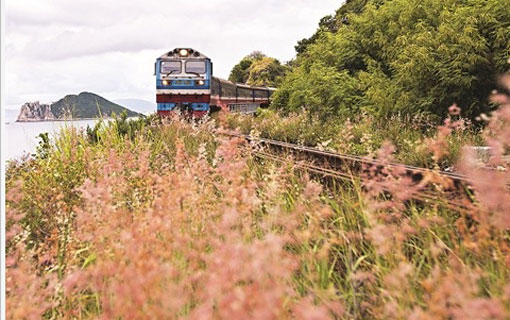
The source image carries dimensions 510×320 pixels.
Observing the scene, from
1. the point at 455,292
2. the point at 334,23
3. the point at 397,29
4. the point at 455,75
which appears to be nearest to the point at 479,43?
the point at 455,75

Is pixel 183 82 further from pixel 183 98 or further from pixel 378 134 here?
pixel 378 134

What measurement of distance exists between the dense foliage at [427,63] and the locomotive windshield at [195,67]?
579cm

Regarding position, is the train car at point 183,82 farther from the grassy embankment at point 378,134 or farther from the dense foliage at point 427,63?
the dense foliage at point 427,63

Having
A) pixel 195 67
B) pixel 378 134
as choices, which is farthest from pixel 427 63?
pixel 195 67

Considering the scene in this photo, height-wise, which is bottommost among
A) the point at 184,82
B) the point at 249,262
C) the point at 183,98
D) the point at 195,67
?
the point at 249,262

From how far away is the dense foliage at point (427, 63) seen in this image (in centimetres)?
972

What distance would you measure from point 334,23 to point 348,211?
27014mm

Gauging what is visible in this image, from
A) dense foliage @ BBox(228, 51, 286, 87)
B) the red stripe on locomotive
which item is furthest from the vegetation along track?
dense foliage @ BBox(228, 51, 286, 87)

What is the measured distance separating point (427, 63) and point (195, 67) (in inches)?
474

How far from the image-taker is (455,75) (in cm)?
979

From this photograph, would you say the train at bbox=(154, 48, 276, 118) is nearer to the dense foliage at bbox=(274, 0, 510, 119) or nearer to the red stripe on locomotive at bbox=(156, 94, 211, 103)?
the red stripe on locomotive at bbox=(156, 94, 211, 103)

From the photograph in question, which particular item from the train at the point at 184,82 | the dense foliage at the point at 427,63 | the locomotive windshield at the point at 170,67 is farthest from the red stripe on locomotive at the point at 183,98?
the dense foliage at the point at 427,63

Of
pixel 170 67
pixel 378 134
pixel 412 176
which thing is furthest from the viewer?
pixel 170 67

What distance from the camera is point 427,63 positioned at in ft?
33.1
